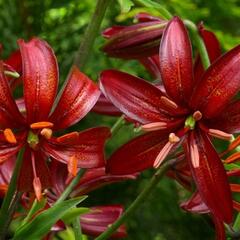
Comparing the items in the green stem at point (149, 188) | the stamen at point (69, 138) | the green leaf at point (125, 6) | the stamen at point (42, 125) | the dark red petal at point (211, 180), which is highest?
the green leaf at point (125, 6)

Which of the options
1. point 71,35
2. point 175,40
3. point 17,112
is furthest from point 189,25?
point 71,35

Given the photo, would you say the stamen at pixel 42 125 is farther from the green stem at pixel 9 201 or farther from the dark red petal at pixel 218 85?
the dark red petal at pixel 218 85

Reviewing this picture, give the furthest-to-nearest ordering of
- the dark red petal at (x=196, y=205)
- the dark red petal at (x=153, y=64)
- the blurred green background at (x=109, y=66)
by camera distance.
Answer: the blurred green background at (x=109, y=66) < the dark red petal at (x=153, y=64) < the dark red petal at (x=196, y=205)

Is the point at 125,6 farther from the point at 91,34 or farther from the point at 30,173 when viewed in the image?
the point at 30,173

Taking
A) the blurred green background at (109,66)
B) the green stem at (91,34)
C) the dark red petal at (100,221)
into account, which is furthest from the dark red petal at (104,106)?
the blurred green background at (109,66)

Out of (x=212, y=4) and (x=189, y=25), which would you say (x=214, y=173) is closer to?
(x=189, y=25)
